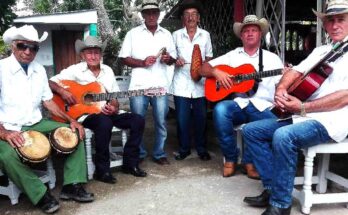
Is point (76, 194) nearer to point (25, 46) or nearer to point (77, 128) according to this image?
point (77, 128)

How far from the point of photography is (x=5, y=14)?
4352mm

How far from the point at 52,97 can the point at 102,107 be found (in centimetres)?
54

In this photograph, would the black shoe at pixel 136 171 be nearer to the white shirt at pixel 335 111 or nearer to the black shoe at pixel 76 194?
the black shoe at pixel 76 194

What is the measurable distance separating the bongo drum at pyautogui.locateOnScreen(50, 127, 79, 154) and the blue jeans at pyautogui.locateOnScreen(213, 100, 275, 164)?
152cm

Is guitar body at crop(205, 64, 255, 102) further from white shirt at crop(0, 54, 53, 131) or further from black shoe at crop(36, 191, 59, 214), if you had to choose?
black shoe at crop(36, 191, 59, 214)

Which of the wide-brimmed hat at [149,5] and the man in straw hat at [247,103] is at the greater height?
the wide-brimmed hat at [149,5]

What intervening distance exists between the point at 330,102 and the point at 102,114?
230cm

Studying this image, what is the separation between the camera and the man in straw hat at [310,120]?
9.39 feet

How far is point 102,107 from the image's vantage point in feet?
13.3

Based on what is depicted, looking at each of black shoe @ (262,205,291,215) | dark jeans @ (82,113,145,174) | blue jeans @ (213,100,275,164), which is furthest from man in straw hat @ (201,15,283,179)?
black shoe @ (262,205,291,215)

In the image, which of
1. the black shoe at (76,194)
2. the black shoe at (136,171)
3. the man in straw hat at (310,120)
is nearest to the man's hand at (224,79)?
the man in straw hat at (310,120)

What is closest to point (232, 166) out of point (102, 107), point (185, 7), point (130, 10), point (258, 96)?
point (258, 96)

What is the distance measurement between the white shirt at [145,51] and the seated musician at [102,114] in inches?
12.3

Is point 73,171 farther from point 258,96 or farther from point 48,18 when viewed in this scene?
point 48,18
